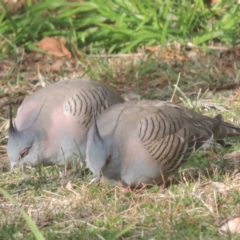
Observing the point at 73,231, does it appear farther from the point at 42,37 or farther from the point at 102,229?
the point at 42,37

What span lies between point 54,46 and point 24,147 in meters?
3.28

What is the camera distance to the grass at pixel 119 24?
849cm

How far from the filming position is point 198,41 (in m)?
8.45

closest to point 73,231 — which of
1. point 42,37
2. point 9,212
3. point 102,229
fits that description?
point 102,229

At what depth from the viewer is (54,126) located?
5746 mm

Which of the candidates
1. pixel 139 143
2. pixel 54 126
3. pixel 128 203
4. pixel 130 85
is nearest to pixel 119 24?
pixel 130 85

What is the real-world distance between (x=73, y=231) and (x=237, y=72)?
355 cm

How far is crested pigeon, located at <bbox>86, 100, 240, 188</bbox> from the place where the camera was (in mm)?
5041

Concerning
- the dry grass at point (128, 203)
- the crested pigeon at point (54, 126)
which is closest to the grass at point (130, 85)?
the dry grass at point (128, 203)

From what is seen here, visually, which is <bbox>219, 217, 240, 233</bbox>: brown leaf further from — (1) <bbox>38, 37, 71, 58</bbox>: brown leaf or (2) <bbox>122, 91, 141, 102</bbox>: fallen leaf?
(1) <bbox>38, 37, 71, 58</bbox>: brown leaf

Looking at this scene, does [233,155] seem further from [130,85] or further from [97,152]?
[130,85]

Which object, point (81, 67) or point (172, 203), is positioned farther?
point (81, 67)

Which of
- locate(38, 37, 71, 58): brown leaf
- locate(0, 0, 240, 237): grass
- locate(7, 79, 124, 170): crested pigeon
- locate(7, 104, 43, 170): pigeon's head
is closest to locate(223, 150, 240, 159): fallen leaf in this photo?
locate(0, 0, 240, 237): grass

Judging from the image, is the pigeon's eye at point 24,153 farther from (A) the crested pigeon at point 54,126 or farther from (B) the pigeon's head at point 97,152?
(B) the pigeon's head at point 97,152
